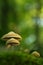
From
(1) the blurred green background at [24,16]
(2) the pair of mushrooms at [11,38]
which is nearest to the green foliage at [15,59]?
(2) the pair of mushrooms at [11,38]

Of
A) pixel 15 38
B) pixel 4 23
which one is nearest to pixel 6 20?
pixel 4 23

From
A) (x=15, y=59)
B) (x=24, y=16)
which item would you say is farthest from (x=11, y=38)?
(x=24, y=16)

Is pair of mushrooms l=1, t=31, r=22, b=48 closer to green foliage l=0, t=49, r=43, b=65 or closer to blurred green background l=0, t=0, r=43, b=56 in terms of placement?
green foliage l=0, t=49, r=43, b=65

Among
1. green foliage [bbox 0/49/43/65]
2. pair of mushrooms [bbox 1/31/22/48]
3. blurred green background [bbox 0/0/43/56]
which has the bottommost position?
green foliage [bbox 0/49/43/65]

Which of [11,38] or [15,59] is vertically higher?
[11,38]

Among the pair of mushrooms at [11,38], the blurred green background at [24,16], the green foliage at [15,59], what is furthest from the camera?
the blurred green background at [24,16]

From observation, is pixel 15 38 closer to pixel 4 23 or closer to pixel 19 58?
pixel 19 58

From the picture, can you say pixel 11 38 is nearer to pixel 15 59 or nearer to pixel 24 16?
pixel 15 59

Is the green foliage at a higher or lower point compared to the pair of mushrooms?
lower

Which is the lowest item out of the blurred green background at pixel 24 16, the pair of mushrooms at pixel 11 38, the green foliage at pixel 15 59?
the green foliage at pixel 15 59

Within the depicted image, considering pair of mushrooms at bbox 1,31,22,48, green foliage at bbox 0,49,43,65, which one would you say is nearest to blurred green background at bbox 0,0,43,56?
pair of mushrooms at bbox 1,31,22,48

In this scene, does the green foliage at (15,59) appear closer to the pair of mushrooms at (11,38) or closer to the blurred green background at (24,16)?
the pair of mushrooms at (11,38)
